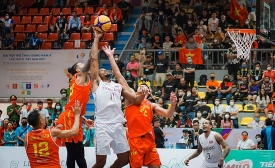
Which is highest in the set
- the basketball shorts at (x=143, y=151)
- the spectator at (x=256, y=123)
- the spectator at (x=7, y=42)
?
the spectator at (x=7, y=42)

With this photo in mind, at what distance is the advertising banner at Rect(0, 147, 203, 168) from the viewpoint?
1450 cm

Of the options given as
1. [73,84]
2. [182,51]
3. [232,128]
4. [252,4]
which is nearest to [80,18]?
[182,51]

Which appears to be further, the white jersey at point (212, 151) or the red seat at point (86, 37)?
the red seat at point (86, 37)

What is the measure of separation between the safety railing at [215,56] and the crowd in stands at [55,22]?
6.90ft

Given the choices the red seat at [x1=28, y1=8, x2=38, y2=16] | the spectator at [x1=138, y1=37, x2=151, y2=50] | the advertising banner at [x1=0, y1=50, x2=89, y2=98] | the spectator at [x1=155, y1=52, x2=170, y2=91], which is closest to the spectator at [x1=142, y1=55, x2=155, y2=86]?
the spectator at [x1=155, y1=52, x2=170, y2=91]

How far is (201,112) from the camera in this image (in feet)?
60.7

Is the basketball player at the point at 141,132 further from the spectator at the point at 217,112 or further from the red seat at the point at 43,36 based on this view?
the red seat at the point at 43,36

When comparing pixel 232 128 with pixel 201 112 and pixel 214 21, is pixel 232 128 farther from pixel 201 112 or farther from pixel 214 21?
pixel 214 21

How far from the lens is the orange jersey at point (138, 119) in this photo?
978 centimetres

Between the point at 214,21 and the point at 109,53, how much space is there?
13.8 meters

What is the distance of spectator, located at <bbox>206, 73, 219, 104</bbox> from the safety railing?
128 cm

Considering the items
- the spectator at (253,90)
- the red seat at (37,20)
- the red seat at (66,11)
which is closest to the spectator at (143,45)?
the red seat at (66,11)

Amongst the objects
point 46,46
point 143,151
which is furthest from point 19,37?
point 143,151

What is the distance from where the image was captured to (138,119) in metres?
9.76
